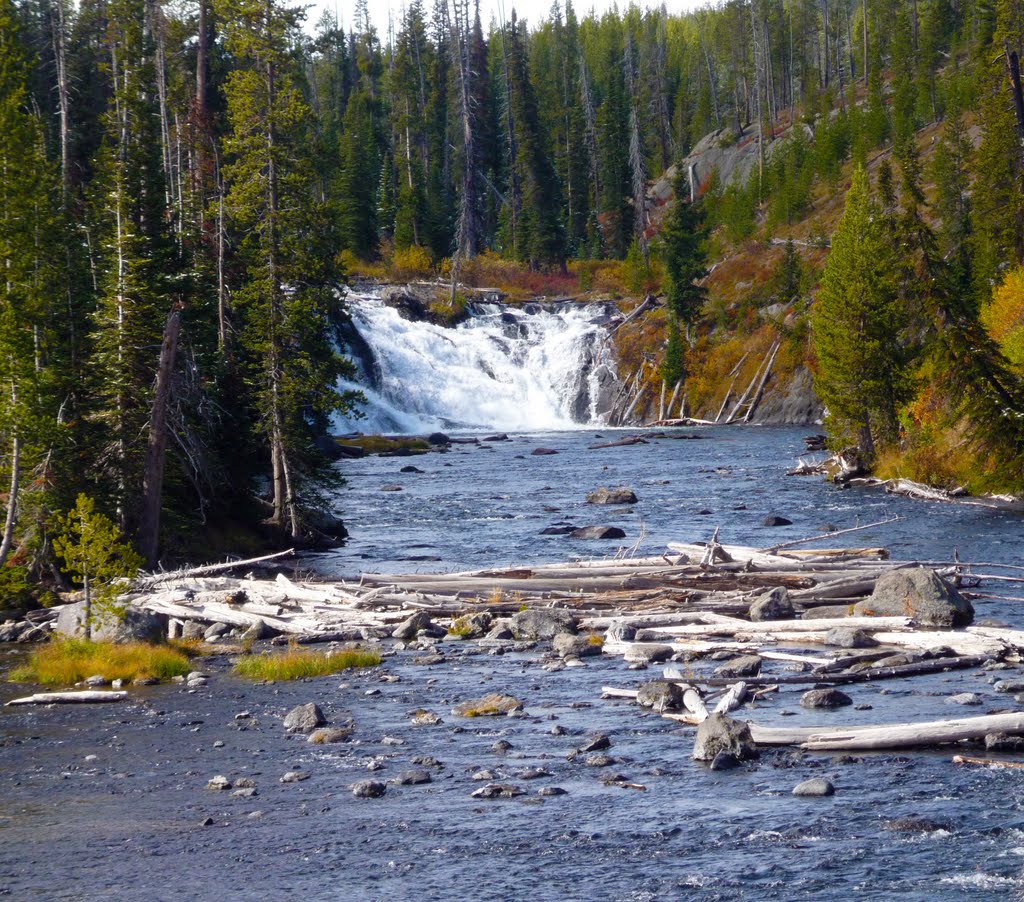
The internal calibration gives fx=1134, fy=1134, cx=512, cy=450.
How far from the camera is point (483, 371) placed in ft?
247

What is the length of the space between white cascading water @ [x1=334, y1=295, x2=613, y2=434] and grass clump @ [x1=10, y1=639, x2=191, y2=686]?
155 feet

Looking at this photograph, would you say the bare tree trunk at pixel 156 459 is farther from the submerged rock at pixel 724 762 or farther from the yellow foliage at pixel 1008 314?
the yellow foliage at pixel 1008 314

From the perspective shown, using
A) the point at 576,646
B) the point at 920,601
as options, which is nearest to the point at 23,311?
the point at 576,646

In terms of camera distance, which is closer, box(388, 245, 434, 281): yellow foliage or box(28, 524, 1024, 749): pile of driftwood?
box(28, 524, 1024, 749): pile of driftwood

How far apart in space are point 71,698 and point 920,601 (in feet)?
40.1

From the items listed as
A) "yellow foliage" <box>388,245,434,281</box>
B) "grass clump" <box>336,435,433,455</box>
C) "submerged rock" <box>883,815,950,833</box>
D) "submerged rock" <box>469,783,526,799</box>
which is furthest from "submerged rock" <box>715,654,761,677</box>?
"yellow foliage" <box>388,245,434,281</box>

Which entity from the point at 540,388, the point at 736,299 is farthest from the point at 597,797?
the point at 736,299

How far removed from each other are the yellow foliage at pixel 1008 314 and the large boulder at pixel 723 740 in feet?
88.5

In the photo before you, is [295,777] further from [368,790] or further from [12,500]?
[12,500]

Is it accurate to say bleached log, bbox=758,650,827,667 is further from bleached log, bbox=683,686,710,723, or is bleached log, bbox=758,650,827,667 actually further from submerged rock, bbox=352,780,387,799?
submerged rock, bbox=352,780,387,799

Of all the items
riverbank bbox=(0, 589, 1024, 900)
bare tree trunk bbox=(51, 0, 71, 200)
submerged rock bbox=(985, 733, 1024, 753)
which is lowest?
riverbank bbox=(0, 589, 1024, 900)

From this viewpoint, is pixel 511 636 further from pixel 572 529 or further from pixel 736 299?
pixel 736 299

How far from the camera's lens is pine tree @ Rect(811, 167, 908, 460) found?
39969 millimetres

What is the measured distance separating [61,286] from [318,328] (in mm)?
7578
